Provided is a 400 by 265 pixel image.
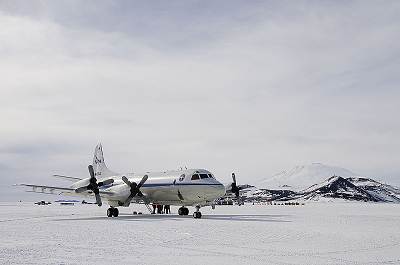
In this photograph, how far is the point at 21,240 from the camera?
779 inches

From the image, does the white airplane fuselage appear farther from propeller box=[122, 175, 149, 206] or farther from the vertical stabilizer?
the vertical stabilizer

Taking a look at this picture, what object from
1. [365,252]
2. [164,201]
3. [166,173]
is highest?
[166,173]

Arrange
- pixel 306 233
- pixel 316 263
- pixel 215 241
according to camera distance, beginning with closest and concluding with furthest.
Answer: pixel 316 263, pixel 215 241, pixel 306 233

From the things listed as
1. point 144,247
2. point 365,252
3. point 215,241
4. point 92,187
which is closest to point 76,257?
point 144,247

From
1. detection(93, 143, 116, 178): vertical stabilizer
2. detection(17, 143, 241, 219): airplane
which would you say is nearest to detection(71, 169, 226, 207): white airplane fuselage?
detection(17, 143, 241, 219): airplane

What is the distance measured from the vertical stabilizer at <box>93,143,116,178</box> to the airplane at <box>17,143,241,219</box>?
8.68 metres

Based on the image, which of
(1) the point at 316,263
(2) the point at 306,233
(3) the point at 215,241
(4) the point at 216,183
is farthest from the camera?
(4) the point at 216,183

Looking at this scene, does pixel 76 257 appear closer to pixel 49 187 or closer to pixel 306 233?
pixel 306 233

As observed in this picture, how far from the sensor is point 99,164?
188 ft

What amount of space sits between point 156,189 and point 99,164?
52.7 ft

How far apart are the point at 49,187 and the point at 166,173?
11.4 metres

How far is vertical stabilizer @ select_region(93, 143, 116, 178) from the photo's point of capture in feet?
185

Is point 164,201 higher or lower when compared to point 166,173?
lower

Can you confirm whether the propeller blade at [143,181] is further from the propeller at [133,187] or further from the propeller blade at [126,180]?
the propeller blade at [126,180]
